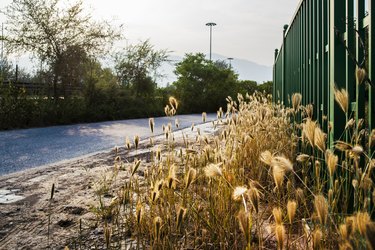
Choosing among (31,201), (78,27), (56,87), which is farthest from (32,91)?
(31,201)

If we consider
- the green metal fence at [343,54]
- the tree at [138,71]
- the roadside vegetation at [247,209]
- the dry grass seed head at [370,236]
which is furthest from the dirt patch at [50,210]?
the tree at [138,71]

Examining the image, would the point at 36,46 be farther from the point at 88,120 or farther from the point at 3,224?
the point at 3,224

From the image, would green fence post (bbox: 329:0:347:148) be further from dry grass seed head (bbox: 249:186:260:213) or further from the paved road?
the paved road

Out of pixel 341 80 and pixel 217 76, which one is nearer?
pixel 341 80

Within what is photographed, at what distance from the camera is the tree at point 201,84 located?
23.3 metres

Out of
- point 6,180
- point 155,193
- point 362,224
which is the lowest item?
point 6,180

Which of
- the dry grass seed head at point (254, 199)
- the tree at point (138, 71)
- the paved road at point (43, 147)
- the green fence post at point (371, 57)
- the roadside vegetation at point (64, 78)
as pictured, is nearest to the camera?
the dry grass seed head at point (254, 199)

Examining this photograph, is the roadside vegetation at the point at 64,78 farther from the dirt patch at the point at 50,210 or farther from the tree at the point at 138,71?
the dirt patch at the point at 50,210

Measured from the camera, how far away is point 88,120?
13.9m

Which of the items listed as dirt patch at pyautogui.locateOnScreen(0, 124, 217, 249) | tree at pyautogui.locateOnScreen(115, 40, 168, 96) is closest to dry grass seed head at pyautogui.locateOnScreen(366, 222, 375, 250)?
dirt patch at pyautogui.locateOnScreen(0, 124, 217, 249)

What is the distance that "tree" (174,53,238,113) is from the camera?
917 inches

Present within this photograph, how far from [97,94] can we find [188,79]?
1001 cm

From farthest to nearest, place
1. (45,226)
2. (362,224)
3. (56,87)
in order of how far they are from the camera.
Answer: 1. (56,87)
2. (45,226)
3. (362,224)

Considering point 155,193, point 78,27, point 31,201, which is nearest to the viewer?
point 155,193
